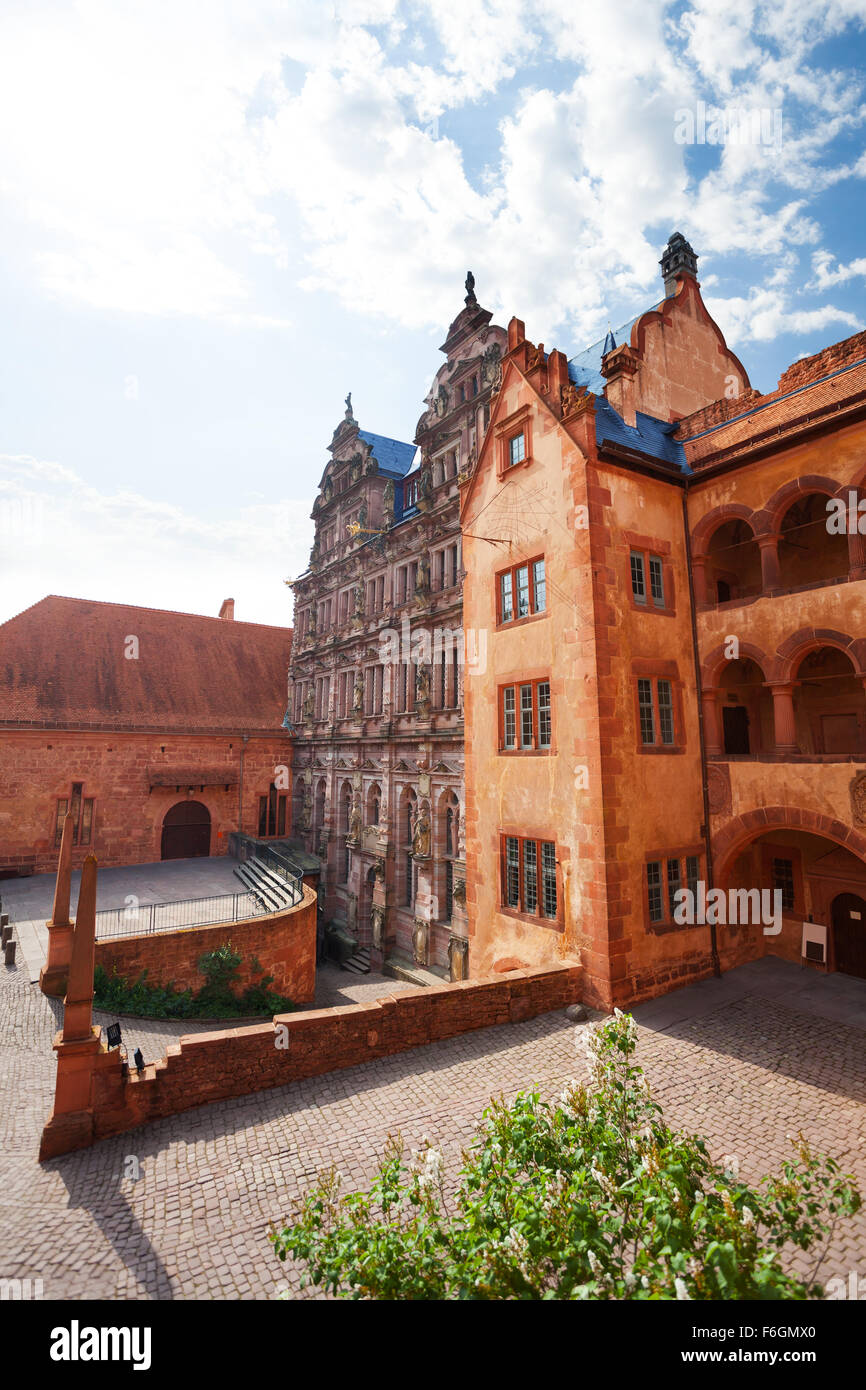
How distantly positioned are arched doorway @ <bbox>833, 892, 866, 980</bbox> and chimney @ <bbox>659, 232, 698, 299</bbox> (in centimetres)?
1832

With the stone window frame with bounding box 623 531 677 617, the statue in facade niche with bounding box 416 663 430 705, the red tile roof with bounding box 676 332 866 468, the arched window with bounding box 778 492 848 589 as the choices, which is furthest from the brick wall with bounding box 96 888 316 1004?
the red tile roof with bounding box 676 332 866 468

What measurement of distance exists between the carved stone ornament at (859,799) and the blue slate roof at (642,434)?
8169mm

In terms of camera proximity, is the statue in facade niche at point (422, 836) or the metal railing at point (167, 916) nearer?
the metal railing at point (167, 916)

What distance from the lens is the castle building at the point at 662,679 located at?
41.4 feet

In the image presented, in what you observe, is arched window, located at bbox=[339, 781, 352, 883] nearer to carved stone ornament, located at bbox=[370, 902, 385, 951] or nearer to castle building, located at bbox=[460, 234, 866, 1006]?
carved stone ornament, located at bbox=[370, 902, 385, 951]

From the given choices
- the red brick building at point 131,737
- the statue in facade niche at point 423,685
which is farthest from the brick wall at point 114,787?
the statue in facade niche at point 423,685

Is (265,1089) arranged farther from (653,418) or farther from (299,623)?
(299,623)

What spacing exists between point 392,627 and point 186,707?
14.3m

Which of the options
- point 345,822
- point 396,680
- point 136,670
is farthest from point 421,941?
point 136,670

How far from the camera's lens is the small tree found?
3648 mm

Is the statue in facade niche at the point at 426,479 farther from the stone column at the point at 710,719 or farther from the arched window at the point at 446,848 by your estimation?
the stone column at the point at 710,719

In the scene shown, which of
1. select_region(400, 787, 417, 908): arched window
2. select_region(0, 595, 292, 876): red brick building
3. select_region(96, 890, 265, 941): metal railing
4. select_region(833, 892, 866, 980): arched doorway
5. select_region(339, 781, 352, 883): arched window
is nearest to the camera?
select_region(833, 892, 866, 980): arched doorway

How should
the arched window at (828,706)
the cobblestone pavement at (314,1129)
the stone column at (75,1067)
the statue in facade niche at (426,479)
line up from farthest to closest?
1. the statue in facade niche at (426,479)
2. the arched window at (828,706)
3. the stone column at (75,1067)
4. the cobblestone pavement at (314,1129)
